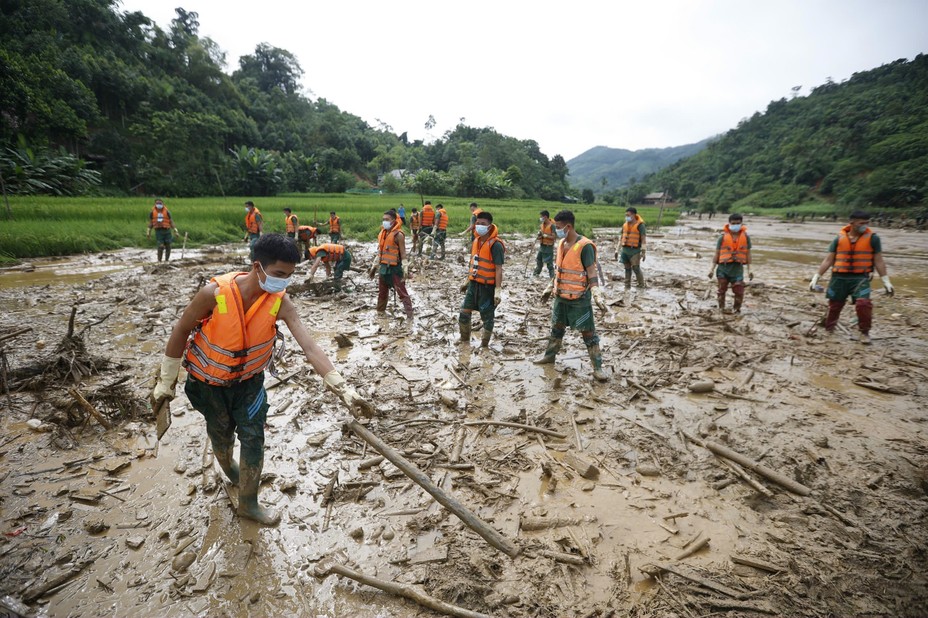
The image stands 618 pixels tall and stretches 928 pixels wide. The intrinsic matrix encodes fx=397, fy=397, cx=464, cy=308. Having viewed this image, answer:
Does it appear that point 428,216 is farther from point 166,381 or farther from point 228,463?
point 166,381

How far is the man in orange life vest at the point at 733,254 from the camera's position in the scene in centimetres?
827

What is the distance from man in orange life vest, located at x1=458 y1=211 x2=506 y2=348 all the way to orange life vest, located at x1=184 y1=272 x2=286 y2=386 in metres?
4.08

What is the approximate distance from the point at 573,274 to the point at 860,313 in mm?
5796

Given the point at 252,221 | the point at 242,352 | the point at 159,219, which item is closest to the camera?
the point at 242,352

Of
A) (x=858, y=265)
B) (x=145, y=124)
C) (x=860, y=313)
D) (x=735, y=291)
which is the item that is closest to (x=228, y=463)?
(x=858, y=265)

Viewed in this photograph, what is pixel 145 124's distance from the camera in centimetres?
3703

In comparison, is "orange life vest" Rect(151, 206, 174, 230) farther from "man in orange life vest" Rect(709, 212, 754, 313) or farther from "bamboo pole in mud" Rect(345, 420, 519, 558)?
"man in orange life vest" Rect(709, 212, 754, 313)

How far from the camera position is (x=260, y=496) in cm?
351

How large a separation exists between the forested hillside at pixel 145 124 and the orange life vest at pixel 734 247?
3035 centimetres

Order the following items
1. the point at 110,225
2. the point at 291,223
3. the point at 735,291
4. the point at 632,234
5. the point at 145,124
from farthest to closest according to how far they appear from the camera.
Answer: the point at 145,124 < the point at 110,225 < the point at 291,223 < the point at 632,234 < the point at 735,291

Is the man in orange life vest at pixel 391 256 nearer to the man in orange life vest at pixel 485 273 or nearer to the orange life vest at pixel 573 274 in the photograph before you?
the man in orange life vest at pixel 485 273

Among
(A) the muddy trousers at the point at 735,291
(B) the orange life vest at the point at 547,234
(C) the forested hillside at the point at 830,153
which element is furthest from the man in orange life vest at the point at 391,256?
(C) the forested hillside at the point at 830,153

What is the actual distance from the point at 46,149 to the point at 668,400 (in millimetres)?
A: 39018

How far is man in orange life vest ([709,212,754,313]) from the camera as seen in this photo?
827 cm
